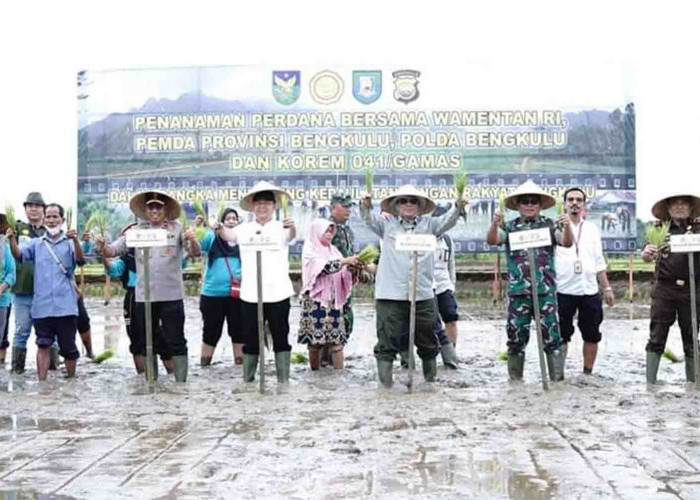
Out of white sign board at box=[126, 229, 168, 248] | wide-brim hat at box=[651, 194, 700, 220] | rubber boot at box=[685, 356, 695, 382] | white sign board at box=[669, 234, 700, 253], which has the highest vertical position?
wide-brim hat at box=[651, 194, 700, 220]

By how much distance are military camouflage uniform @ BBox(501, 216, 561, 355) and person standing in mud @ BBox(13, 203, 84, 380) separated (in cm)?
383

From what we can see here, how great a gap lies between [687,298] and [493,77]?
739 inches

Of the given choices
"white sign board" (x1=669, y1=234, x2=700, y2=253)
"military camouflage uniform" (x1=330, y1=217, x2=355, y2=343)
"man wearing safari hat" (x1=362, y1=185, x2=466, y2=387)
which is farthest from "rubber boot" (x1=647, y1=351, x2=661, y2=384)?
"military camouflage uniform" (x1=330, y1=217, x2=355, y2=343)

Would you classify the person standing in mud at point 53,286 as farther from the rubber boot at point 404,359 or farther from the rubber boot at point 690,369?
the rubber boot at point 690,369

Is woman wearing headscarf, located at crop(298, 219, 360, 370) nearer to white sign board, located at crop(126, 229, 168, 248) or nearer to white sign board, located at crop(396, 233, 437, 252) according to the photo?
white sign board, located at crop(396, 233, 437, 252)

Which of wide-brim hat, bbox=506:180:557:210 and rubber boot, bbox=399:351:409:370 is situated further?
rubber boot, bbox=399:351:409:370

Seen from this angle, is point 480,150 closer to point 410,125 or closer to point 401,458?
point 410,125

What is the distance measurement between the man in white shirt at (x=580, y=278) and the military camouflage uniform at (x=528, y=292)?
0.40 meters

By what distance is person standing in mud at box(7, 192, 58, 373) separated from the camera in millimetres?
9914

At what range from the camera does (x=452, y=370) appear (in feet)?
33.9

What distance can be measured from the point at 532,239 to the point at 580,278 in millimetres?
1070

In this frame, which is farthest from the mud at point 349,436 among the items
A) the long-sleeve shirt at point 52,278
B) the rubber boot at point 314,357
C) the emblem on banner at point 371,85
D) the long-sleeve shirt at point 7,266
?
the emblem on banner at point 371,85

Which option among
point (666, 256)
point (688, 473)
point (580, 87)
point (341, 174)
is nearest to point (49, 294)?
point (666, 256)

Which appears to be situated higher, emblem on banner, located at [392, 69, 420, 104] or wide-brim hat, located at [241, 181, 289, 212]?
emblem on banner, located at [392, 69, 420, 104]
